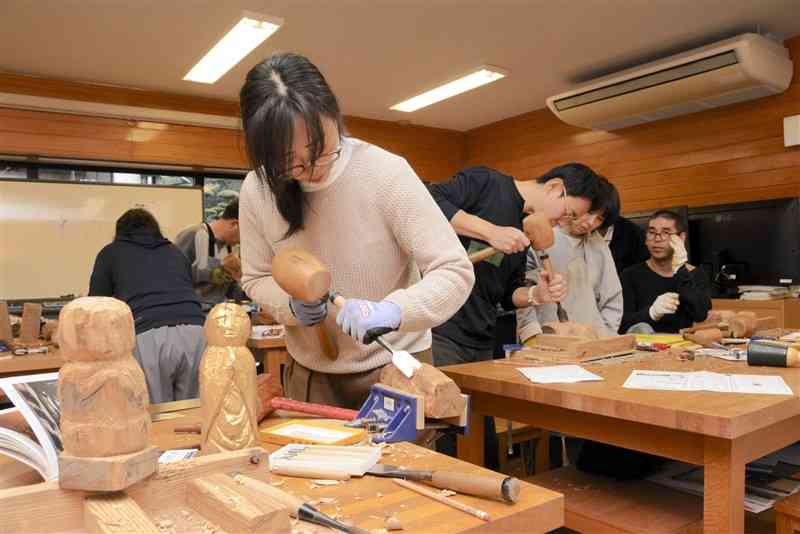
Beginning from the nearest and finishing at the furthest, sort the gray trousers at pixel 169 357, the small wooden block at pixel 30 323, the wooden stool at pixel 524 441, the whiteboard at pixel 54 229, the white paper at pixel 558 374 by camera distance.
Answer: the white paper at pixel 558 374, the wooden stool at pixel 524 441, the gray trousers at pixel 169 357, the small wooden block at pixel 30 323, the whiteboard at pixel 54 229

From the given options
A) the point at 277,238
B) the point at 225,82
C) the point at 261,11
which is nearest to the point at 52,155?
the point at 225,82

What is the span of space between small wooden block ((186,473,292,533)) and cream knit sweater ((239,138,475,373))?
0.61m

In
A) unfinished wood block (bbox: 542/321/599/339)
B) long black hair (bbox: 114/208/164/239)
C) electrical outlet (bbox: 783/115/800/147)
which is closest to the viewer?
unfinished wood block (bbox: 542/321/599/339)

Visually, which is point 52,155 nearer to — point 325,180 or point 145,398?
point 325,180

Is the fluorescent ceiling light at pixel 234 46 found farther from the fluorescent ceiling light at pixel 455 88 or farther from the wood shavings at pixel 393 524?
the wood shavings at pixel 393 524

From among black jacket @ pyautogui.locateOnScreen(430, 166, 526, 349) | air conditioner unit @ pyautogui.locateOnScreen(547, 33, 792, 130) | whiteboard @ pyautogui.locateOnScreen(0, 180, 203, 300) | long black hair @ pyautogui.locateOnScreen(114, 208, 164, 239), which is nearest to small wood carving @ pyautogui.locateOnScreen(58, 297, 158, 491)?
black jacket @ pyautogui.locateOnScreen(430, 166, 526, 349)

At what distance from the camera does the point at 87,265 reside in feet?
18.1

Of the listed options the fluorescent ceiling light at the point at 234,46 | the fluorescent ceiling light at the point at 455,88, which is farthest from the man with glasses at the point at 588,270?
the fluorescent ceiling light at the point at 455,88

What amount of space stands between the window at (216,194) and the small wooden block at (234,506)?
5.65 m

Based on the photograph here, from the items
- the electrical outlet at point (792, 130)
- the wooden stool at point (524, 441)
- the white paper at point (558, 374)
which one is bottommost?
the wooden stool at point (524, 441)

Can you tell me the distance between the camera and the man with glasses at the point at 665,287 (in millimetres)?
3117

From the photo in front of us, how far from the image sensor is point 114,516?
626 millimetres

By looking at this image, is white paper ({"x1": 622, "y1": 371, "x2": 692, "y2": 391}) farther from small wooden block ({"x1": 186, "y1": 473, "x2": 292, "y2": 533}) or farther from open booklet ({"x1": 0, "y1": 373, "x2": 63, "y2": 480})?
open booklet ({"x1": 0, "y1": 373, "x2": 63, "y2": 480})

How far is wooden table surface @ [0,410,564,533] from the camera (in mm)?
768
